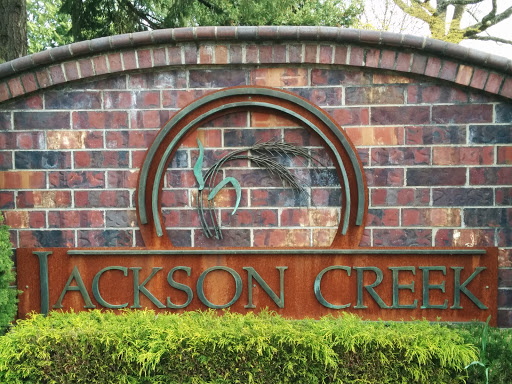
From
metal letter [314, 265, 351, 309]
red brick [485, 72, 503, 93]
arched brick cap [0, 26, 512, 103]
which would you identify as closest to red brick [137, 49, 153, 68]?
arched brick cap [0, 26, 512, 103]

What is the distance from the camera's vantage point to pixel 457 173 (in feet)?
10.2

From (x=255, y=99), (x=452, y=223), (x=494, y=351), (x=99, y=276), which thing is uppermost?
(x=255, y=99)

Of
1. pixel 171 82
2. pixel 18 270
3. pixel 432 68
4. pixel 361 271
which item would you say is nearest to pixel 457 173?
pixel 432 68

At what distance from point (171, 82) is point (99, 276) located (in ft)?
4.45

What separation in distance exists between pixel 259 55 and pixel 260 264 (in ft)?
4.40

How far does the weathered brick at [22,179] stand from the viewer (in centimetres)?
323

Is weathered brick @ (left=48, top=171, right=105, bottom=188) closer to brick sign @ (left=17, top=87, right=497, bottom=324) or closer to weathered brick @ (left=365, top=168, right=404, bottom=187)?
brick sign @ (left=17, top=87, right=497, bottom=324)

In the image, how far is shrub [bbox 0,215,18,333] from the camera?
9.70 feet

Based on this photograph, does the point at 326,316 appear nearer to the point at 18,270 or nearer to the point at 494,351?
the point at 494,351

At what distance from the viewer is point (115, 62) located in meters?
3.16

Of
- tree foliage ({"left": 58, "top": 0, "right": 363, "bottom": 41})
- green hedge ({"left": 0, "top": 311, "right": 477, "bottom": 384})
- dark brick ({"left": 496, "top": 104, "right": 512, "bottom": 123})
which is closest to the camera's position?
green hedge ({"left": 0, "top": 311, "right": 477, "bottom": 384})

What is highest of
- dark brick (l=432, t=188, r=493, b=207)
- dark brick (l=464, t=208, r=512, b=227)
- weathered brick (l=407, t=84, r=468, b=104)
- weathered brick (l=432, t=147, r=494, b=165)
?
weathered brick (l=407, t=84, r=468, b=104)

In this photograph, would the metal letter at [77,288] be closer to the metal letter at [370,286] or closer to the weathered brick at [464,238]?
the metal letter at [370,286]

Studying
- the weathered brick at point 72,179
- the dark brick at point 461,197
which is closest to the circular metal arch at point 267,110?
the weathered brick at point 72,179
